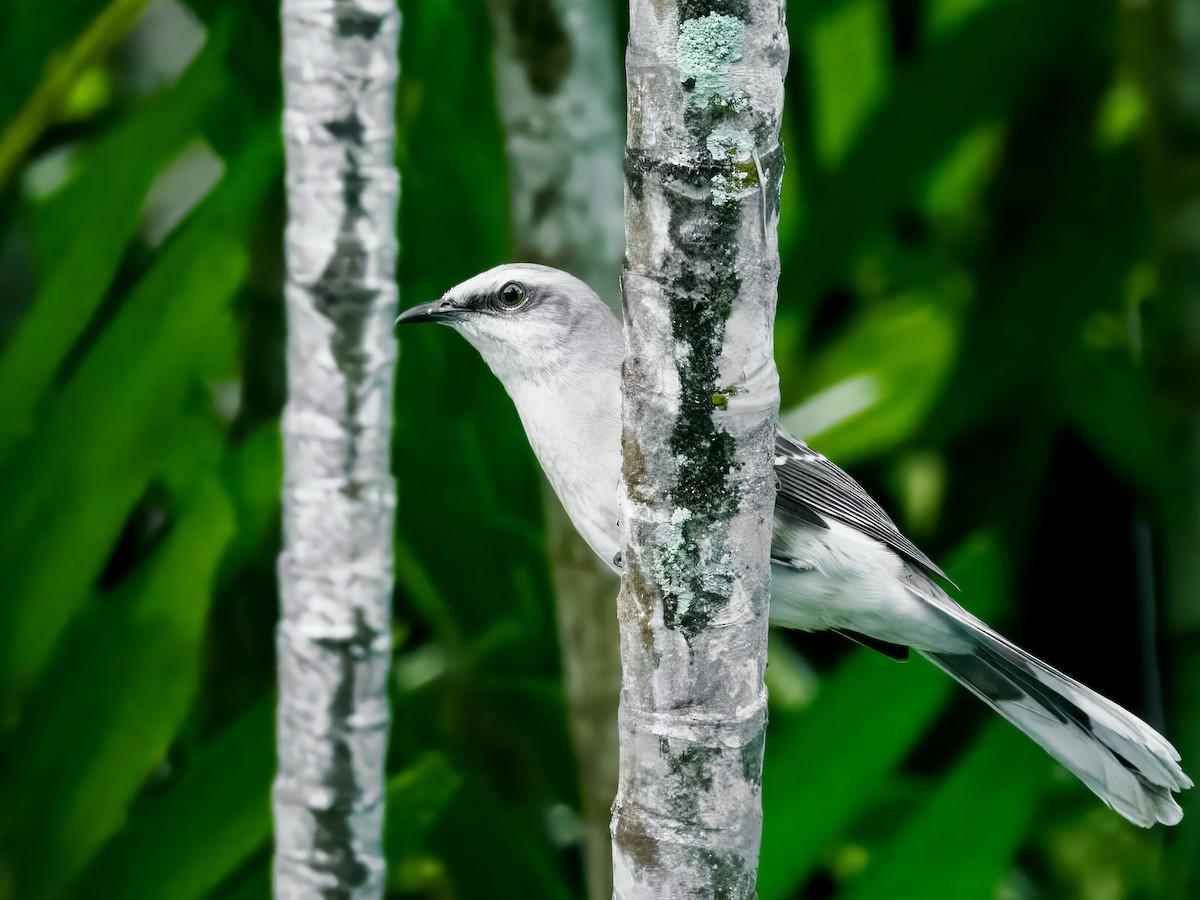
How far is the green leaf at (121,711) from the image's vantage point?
3.53 meters

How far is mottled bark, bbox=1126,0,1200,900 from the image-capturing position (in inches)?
140

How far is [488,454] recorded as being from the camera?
4.01m

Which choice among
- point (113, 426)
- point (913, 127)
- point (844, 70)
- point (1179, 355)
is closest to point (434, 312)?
point (113, 426)

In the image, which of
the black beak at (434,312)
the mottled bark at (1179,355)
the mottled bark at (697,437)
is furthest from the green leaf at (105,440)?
the mottled bark at (1179,355)

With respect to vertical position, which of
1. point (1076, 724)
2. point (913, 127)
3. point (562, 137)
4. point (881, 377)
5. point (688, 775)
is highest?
point (913, 127)

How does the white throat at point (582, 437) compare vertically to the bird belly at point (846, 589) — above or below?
above

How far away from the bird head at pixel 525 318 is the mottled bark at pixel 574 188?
40 centimetres

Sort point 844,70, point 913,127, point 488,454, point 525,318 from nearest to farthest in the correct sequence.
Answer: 1. point 525,318
2. point 488,454
3. point 913,127
4. point 844,70

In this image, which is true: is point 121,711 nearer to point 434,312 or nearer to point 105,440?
point 105,440

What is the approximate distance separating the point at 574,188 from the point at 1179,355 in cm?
157

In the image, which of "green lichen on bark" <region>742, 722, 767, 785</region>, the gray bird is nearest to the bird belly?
the gray bird

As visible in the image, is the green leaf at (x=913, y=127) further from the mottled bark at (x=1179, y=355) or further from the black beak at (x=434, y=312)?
the black beak at (x=434, y=312)

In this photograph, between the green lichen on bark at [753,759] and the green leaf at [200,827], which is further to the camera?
the green leaf at [200,827]

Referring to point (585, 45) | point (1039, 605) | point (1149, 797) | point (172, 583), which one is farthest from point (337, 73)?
point (1039, 605)
